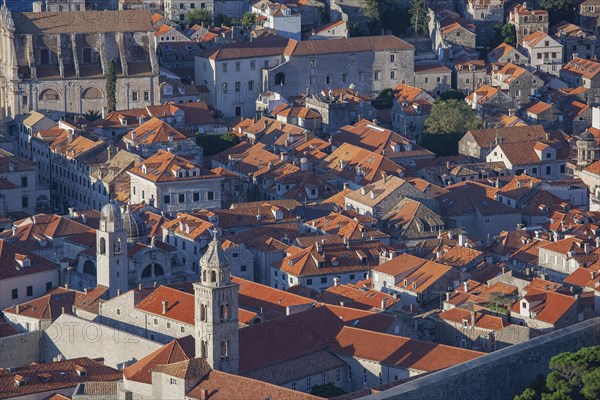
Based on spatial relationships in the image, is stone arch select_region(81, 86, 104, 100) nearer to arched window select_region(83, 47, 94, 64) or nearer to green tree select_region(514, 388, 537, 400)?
arched window select_region(83, 47, 94, 64)

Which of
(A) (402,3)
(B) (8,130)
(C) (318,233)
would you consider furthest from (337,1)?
(C) (318,233)

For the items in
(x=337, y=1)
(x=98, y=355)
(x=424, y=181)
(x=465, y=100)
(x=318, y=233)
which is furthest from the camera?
(x=337, y=1)

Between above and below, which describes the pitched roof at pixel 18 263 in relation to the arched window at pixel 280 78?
above

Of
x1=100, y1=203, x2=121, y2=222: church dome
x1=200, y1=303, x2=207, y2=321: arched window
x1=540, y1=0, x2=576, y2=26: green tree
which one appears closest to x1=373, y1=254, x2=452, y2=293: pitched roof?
x1=100, y1=203, x2=121, y2=222: church dome

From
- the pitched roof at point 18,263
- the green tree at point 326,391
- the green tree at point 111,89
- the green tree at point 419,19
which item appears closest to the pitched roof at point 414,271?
the green tree at point 326,391

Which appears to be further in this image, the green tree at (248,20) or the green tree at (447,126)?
the green tree at (248,20)

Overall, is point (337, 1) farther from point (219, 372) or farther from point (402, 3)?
point (219, 372)

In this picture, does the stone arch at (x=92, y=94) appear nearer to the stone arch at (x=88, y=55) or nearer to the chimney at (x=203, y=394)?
the stone arch at (x=88, y=55)
